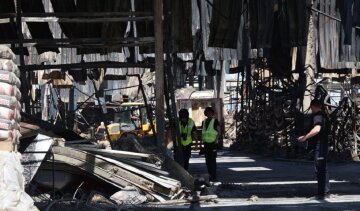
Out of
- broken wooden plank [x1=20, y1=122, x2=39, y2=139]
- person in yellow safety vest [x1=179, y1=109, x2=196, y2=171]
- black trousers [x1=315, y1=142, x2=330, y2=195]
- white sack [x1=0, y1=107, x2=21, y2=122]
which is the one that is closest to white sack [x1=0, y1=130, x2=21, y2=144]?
white sack [x1=0, y1=107, x2=21, y2=122]

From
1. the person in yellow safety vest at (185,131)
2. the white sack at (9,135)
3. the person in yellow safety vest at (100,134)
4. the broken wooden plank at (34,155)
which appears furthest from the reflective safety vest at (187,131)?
the person in yellow safety vest at (100,134)

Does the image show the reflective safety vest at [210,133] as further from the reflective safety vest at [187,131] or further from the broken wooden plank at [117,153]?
the broken wooden plank at [117,153]

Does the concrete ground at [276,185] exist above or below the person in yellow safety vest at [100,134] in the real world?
above

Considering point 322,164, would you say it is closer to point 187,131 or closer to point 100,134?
point 187,131

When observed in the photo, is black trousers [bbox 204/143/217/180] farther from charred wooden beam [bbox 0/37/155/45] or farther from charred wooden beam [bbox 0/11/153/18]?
charred wooden beam [bbox 0/11/153/18]

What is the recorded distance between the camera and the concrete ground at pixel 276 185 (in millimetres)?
11539

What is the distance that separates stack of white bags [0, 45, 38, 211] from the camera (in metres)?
6.97

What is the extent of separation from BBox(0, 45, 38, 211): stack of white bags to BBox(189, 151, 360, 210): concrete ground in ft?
14.9

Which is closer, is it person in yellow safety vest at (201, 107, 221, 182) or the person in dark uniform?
the person in dark uniform

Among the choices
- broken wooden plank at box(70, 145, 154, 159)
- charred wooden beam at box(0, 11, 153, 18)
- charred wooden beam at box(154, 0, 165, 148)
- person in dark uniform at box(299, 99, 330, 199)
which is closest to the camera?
broken wooden plank at box(70, 145, 154, 159)

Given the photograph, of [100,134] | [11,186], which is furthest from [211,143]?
[100,134]

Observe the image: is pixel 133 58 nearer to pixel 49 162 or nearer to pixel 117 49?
pixel 117 49

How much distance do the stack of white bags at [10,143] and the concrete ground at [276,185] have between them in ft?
14.9

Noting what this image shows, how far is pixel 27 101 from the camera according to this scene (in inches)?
539
